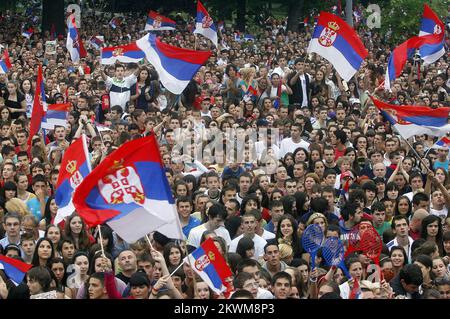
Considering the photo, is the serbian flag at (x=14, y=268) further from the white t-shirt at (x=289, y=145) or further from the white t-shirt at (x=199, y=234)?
the white t-shirt at (x=289, y=145)

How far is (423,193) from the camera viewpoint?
13422 millimetres

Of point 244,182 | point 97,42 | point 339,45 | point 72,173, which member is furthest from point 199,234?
point 97,42

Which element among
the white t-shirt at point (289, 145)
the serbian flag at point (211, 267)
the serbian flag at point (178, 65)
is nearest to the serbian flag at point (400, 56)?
the white t-shirt at point (289, 145)

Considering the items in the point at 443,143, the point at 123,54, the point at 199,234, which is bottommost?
the point at 123,54

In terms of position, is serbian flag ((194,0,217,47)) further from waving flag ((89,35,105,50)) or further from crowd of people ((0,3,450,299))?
waving flag ((89,35,105,50))

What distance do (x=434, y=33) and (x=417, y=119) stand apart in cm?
938

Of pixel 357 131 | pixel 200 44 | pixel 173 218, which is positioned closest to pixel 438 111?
pixel 357 131

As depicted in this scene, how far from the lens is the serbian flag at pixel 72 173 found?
38.1ft

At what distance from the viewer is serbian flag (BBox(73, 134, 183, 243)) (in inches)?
378

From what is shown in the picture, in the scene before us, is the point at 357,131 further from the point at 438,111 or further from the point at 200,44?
the point at 200,44

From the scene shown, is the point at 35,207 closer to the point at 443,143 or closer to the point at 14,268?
the point at 14,268

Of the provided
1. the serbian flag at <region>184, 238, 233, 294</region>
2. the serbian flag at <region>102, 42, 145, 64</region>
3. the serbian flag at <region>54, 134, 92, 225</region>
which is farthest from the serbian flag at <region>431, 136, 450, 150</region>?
the serbian flag at <region>102, 42, 145, 64</region>

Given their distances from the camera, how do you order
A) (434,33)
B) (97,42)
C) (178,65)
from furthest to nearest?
1. (97,42)
2. (434,33)
3. (178,65)

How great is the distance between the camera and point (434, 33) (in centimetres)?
2328
